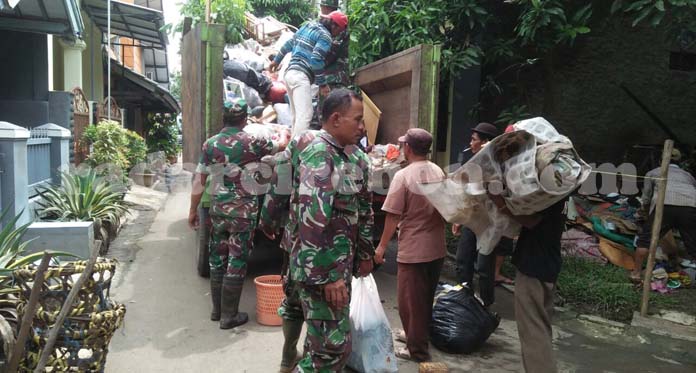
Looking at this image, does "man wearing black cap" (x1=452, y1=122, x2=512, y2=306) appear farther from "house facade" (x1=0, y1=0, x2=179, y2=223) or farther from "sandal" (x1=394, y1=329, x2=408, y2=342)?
"house facade" (x1=0, y1=0, x2=179, y2=223)

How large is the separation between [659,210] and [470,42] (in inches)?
124

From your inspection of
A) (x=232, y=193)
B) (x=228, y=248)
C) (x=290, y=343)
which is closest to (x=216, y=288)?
(x=228, y=248)

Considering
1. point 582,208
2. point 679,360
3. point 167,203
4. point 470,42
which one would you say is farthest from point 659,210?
point 167,203

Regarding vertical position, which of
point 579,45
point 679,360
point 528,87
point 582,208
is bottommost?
point 679,360

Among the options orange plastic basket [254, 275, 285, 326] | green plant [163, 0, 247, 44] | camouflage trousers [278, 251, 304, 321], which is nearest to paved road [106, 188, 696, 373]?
orange plastic basket [254, 275, 285, 326]

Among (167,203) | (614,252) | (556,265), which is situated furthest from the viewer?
(167,203)

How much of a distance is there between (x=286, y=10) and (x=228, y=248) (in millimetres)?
8838

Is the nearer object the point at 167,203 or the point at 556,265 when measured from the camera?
the point at 556,265

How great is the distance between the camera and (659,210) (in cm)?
483

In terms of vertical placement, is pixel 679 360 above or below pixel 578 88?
below

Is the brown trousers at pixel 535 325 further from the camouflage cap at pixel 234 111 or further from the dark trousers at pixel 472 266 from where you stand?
the camouflage cap at pixel 234 111

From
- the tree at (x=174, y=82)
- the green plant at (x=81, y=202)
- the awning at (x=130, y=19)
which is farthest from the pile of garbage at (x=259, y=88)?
the tree at (x=174, y=82)

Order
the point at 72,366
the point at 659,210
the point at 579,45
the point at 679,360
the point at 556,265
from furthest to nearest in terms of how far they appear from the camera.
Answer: the point at 579,45 → the point at 659,210 → the point at 679,360 → the point at 556,265 → the point at 72,366

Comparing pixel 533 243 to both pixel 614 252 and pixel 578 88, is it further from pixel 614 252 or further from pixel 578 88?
pixel 578 88
